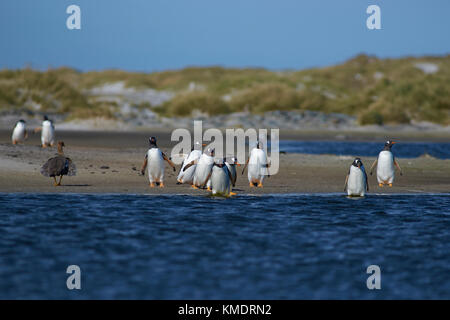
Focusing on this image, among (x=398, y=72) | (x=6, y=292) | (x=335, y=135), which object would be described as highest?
(x=398, y=72)

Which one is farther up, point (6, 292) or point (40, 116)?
point (40, 116)

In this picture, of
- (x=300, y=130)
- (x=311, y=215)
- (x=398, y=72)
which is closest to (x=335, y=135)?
(x=300, y=130)

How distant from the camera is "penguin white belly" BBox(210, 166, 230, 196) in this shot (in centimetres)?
1422

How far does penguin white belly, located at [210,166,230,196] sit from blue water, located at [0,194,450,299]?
269 millimetres

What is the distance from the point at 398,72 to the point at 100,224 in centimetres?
7163

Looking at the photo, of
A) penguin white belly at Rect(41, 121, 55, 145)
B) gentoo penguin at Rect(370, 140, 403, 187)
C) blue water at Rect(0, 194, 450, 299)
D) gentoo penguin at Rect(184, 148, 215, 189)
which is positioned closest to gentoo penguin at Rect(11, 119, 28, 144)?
penguin white belly at Rect(41, 121, 55, 145)

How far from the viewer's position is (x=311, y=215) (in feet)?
42.0

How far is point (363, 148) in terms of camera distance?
1170 inches

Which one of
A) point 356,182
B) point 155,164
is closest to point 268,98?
point 155,164

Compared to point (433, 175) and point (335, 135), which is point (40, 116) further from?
point (433, 175)

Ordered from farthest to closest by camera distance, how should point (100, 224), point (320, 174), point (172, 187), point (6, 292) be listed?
point (320, 174) → point (172, 187) → point (100, 224) → point (6, 292)

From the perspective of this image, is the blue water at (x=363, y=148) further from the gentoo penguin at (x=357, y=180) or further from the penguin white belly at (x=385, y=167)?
the gentoo penguin at (x=357, y=180)

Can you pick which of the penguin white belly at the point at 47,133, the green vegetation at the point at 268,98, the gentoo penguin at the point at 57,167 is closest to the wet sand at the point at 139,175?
the gentoo penguin at the point at 57,167

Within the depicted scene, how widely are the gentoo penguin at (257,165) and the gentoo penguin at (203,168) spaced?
103 centimetres
